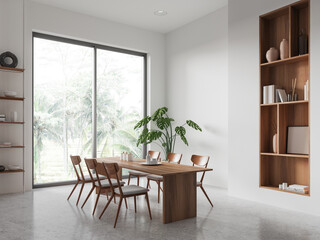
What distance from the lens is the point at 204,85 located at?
6.68 metres

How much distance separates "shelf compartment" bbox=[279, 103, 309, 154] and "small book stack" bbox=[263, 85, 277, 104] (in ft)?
0.57

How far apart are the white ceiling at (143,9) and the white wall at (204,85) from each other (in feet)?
1.01

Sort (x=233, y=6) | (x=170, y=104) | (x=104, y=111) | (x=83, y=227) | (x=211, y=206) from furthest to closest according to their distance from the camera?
(x=170, y=104) < (x=104, y=111) < (x=233, y=6) < (x=211, y=206) < (x=83, y=227)

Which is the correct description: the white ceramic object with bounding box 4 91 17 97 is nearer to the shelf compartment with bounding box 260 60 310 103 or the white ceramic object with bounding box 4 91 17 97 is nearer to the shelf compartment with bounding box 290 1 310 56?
the shelf compartment with bounding box 260 60 310 103

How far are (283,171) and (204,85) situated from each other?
8.49ft

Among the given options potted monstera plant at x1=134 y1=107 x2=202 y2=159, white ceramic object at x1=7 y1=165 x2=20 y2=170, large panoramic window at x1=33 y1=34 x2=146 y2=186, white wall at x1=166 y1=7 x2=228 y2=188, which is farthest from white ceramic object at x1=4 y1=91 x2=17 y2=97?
white wall at x1=166 y1=7 x2=228 y2=188

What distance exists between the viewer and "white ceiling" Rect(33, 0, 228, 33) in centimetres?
598

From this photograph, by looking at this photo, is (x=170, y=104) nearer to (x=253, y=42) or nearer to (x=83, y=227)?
(x=253, y=42)

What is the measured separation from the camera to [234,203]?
4.85 meters

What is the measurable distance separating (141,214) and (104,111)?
11.0 feet

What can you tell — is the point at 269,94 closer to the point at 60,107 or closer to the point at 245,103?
the point at 245,103

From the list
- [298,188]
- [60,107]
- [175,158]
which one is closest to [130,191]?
[175,158]

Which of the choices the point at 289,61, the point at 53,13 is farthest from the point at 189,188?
the point at 53,13

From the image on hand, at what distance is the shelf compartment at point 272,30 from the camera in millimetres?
4881
